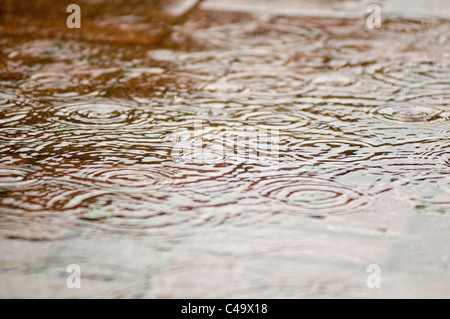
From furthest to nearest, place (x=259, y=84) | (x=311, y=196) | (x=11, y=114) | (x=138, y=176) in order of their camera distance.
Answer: (x=259, y=84) → (x=11, y=114) → (x=138, y=176) → (x=311, y=196)

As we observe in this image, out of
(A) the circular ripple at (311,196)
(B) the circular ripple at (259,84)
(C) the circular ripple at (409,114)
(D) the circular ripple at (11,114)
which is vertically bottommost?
(A) the circular ripple at (311,196)

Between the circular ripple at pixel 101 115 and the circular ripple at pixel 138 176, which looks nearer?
the circular ripple at pixel 138 176

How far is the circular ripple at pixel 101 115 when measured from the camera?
95.1 inches

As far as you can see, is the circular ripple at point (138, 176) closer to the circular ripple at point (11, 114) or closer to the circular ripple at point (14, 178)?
the circular ripple at point (14, 178)

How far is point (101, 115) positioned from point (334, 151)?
95cm

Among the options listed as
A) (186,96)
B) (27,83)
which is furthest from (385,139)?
(27,83)

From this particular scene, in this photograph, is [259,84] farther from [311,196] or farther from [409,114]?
[311,196]

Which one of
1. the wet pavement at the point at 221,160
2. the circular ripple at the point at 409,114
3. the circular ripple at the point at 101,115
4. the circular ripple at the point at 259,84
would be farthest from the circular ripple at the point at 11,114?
the circular ripple at the point at 409,114

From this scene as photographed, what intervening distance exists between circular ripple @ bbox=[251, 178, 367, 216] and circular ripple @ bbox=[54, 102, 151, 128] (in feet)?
2.43

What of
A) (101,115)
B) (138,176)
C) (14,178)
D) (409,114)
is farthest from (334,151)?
(14,178)

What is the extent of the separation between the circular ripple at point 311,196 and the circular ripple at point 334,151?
196 mm

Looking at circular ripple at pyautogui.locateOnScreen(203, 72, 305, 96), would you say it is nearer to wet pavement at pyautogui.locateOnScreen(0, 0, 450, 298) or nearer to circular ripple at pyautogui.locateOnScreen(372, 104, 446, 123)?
wet pavement at pyautogui.locateOnScreen(0, 0, 450, 298)

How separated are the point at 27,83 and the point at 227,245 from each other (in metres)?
1.61

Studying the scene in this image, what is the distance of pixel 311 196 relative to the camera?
187 cm
